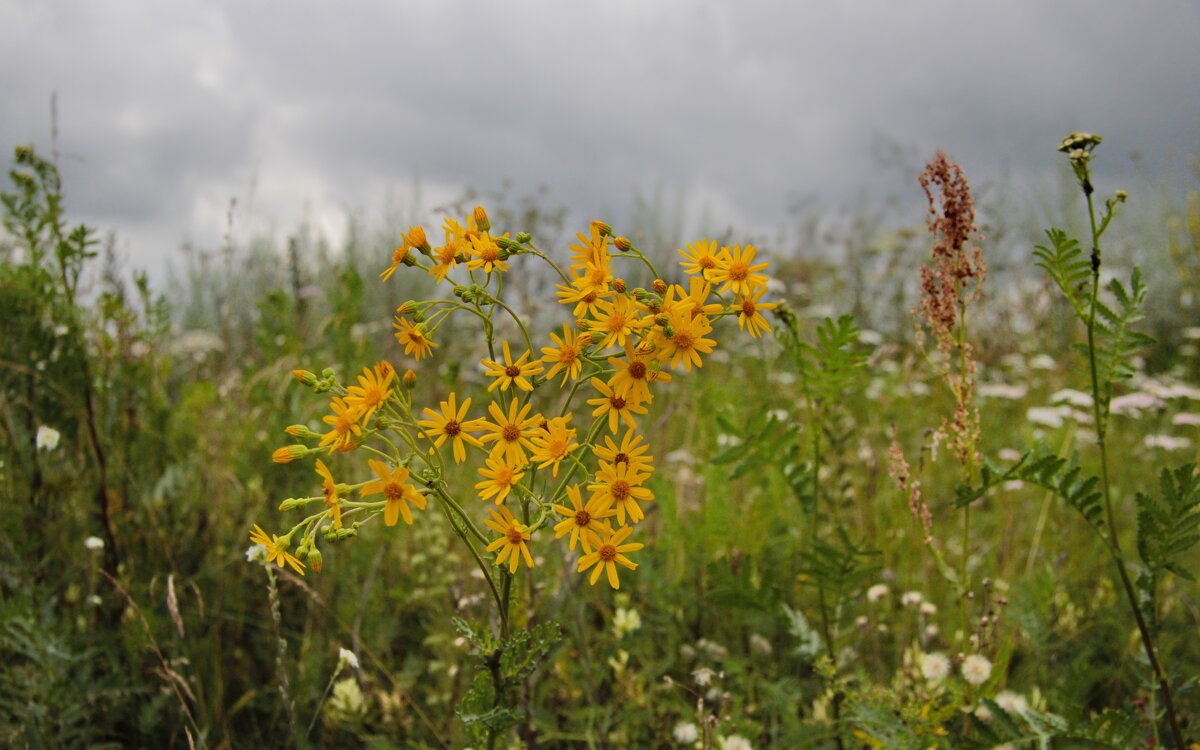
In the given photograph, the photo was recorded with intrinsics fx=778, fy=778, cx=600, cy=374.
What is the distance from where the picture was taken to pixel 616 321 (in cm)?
102

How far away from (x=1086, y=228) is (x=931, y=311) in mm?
8084

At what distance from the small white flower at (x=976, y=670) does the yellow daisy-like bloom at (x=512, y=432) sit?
1123mm

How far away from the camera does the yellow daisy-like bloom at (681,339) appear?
1021 mm

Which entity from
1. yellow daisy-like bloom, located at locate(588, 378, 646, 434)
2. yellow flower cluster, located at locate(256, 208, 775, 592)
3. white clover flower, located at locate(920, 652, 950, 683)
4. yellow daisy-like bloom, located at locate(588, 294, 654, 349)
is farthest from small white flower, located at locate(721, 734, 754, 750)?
yellow daisy-like bloom, located at locate(588, 294, 654, 349)

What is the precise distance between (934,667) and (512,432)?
1.26 m

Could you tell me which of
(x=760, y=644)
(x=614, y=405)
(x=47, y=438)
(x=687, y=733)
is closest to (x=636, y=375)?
(x=614, y=405)

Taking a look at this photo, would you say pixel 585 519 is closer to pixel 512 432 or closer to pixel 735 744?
pixel 512 432

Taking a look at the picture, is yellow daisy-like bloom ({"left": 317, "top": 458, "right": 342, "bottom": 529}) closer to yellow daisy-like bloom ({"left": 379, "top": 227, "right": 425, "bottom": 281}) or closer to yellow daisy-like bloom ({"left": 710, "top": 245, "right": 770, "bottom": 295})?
yellow daisy-like bloom ({"left": 379, "top": 227, "right": 425, "bottom": 281})

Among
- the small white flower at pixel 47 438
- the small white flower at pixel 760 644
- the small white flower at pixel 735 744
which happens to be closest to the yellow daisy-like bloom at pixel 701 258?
the small white flower at pixel 735 744

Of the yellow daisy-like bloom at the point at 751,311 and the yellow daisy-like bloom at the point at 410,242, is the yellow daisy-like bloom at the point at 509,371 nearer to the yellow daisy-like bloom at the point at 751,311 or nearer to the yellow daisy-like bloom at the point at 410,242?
the yellow daisy-like bloom at the point at 410,242

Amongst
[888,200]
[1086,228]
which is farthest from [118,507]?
[1086,228]

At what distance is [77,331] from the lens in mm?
2084

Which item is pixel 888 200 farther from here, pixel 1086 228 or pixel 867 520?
pixel 867 520

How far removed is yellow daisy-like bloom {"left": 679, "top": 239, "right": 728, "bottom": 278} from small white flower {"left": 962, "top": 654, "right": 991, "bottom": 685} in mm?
1040
